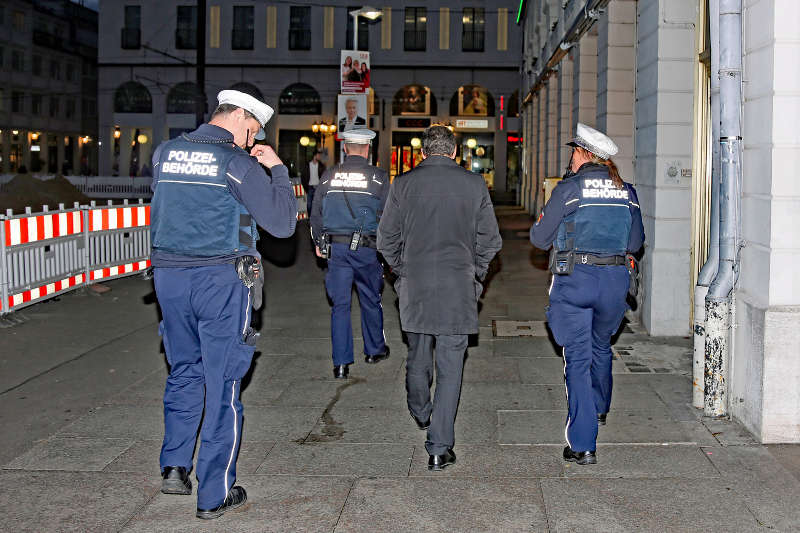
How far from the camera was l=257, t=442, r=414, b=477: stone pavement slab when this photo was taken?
18.1 feet

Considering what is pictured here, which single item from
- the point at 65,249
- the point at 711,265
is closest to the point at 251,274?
the point at 711,265

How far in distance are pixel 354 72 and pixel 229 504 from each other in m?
18.5

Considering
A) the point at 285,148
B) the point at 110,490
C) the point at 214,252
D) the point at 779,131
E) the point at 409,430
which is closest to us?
the point at 214,252

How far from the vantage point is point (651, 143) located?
1023 cm

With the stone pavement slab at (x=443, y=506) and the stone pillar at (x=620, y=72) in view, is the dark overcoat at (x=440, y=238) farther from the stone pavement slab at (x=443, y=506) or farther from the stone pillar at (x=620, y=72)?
the stone pillar at (x=620, y=72)

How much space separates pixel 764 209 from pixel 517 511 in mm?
2737

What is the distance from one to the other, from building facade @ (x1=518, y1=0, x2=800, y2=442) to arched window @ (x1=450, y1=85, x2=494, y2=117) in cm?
3195

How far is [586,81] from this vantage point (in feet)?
56.0

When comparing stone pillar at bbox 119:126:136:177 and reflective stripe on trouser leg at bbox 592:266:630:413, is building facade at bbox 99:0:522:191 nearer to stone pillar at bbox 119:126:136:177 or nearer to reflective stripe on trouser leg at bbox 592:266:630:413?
stone pillar at bbox 119:126:136:177

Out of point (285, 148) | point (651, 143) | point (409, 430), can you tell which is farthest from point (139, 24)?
point (409, 430)

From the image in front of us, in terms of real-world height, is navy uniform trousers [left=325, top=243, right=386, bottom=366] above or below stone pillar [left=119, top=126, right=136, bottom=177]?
below

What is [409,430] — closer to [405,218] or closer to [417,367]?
[417,367]

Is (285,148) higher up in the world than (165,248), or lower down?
higher up

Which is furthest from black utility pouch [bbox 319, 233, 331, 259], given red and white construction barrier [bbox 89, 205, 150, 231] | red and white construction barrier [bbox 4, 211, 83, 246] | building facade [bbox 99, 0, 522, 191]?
building facade [bbox 99, 0, 522, 191]
